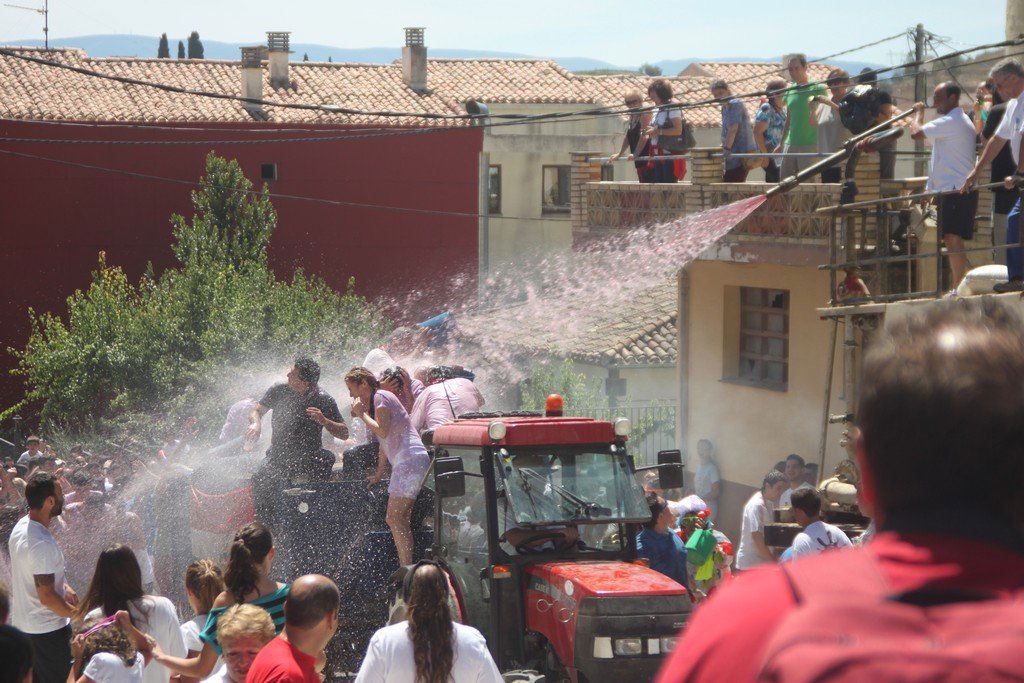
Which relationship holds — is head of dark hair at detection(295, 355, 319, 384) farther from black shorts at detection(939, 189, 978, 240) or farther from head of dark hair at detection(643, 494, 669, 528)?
black shorts at detection(939, 189, 978, 240)

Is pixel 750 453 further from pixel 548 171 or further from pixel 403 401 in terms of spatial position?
pixel 548 171

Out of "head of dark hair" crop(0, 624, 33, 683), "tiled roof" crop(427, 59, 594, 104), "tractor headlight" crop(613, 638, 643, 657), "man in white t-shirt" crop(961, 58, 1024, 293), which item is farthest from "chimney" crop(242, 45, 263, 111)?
"head of dark hair" crop(0, 624, 33, 683)

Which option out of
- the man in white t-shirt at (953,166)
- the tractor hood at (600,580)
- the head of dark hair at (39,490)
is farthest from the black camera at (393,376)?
the man in white t-shirt at (953,166)

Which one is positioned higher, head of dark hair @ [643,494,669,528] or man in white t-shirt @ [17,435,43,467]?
head of dark hair @ [643,494,669,528]

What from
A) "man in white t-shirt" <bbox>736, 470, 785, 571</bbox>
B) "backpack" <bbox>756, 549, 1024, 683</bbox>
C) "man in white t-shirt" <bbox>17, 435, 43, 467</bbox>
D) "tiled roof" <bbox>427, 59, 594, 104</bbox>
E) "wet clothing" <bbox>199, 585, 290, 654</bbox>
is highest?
"tiled roof" <bbox>427, 59, 594, 104</bbox>

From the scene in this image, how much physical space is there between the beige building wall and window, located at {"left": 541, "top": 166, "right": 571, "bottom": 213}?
983 inches

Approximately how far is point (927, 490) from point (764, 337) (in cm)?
1753

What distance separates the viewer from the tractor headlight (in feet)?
23.7

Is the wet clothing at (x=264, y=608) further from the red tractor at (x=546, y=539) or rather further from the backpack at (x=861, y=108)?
the backpack at (x=861, y=108)

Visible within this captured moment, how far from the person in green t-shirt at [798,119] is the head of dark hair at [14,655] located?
12896 millimetres

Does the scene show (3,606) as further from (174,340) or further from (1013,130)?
(174,340)

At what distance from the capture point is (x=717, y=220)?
1738 centimetres

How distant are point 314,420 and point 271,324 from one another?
56.3ft

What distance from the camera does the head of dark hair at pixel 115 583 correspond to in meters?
6.15
